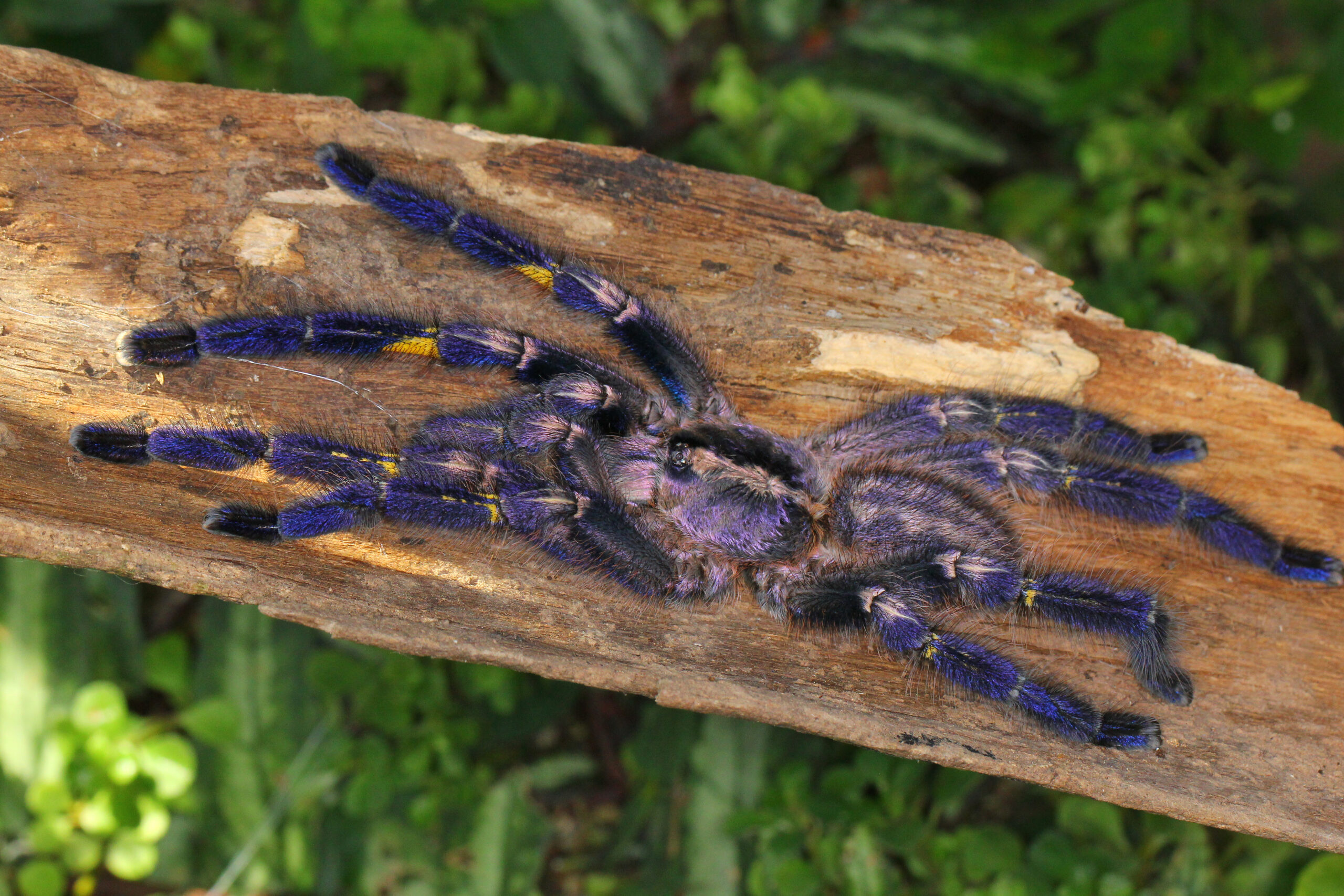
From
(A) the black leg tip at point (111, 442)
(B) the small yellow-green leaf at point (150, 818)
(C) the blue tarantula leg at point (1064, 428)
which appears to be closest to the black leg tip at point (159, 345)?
(A) the black leg tip at point (111, 442)

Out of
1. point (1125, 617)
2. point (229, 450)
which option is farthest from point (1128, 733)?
point (229, 450)

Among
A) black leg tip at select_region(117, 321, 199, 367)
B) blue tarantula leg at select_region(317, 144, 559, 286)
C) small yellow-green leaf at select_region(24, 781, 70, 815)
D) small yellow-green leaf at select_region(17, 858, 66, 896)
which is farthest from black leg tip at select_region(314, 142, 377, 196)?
small yellow-green leaf at select_region(17, 858, 66, 896)

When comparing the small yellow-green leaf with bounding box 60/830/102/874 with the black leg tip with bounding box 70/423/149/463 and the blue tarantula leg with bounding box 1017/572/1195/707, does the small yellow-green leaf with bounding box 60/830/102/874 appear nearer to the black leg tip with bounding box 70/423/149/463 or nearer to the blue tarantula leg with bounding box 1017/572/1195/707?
the black leg tip with bounding box 70/423/149/463

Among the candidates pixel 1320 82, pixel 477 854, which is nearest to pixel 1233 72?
pixel 1320 82

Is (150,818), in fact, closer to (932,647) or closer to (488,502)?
(488,502)

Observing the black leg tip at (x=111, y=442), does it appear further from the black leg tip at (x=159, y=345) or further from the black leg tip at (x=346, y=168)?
the black leg tip at (x=346, y=168)

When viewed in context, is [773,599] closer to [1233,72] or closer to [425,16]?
[425,16]

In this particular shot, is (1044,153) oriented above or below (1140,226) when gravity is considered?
above
